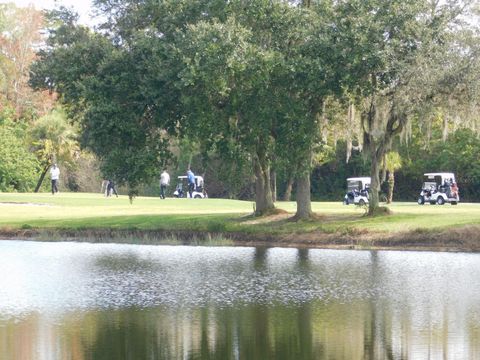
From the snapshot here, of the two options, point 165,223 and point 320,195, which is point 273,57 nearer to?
point 165,223

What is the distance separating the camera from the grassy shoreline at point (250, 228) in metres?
39.8

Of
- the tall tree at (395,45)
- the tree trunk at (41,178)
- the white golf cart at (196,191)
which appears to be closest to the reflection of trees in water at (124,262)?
the tall tree at (395,45)

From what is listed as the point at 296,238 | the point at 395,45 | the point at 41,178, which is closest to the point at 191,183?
the point at 41,178

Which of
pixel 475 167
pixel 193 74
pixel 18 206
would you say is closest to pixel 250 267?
pixel 193 74

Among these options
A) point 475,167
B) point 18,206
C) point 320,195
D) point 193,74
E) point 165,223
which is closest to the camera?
point 193,74

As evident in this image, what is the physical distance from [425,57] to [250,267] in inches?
475

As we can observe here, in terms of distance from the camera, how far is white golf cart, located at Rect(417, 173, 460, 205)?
6012 cm

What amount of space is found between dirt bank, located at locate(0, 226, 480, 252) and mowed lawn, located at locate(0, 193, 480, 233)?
40cm

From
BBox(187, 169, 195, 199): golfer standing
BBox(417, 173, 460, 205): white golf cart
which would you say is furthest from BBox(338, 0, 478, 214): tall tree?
BBox(187, 169, 195, 199): golfer standing

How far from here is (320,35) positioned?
1558 inches

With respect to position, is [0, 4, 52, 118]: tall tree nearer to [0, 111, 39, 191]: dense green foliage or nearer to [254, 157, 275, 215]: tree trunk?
[0, 111, 39, 191]: dense green foliage

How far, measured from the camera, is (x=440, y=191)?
2395 inches

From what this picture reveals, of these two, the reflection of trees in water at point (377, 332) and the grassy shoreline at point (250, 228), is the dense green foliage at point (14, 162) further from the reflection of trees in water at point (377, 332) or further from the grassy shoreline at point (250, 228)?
the reflection of trees in water at point (377, 332)

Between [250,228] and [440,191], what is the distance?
21.1 meters
